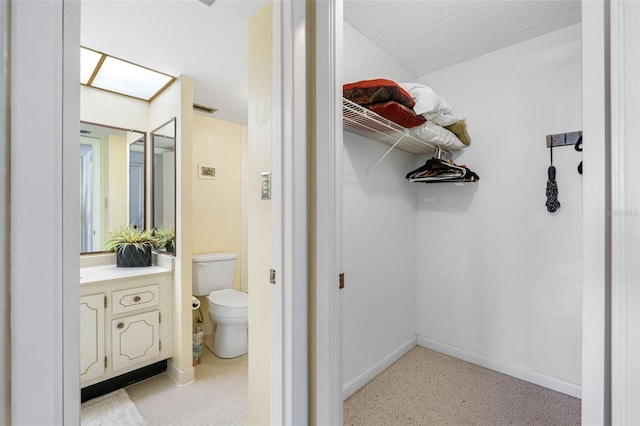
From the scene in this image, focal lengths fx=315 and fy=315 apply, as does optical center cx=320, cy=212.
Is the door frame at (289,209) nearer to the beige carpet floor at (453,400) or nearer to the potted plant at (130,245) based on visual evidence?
the beige carpet floor at (453,400)

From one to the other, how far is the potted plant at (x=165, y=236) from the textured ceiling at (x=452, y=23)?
6.36 ft

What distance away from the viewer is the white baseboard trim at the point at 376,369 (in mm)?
2049

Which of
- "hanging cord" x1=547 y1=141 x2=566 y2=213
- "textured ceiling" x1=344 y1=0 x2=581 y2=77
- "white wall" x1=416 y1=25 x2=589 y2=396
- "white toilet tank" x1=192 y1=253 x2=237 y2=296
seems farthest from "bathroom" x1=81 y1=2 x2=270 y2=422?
"hanging cord" x1=547 y1=141 x2=566 y2=213

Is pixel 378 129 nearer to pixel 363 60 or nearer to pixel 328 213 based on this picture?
pixel 363 60

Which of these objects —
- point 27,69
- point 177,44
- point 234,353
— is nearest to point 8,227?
point 27,69

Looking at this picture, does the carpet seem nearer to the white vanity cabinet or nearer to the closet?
the white vanity cabinet

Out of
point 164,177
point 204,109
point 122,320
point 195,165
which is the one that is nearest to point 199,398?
point 122,320

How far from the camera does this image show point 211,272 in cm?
287

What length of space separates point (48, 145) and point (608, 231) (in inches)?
48.9

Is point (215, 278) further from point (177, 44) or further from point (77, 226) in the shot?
point (77, 226)

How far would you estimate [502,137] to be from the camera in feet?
7.75

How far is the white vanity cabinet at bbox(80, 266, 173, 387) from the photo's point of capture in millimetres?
1949

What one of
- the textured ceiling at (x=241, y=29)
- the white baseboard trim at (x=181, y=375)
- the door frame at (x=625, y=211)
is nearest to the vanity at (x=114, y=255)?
the white baseboard trim at (x=181, y=375)

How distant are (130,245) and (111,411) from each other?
1077 millimetres
